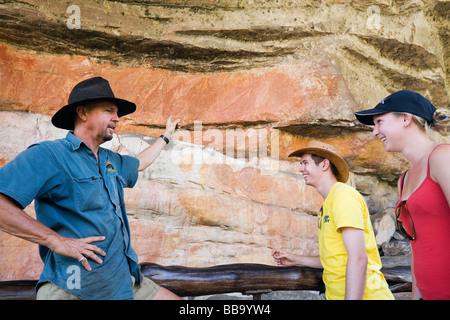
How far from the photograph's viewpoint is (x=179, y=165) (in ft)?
22.8

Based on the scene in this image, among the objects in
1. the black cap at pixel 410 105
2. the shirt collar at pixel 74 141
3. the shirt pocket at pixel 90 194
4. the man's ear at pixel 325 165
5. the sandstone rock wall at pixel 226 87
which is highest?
the sandstone rock wall at pixel 226 87

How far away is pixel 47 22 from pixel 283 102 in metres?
3.91

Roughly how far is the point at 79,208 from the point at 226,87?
18.0 ft

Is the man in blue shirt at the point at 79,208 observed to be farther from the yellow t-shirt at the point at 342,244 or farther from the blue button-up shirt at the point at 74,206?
the yellow t-shirt at the point at 342,244

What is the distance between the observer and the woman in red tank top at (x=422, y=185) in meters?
2.16

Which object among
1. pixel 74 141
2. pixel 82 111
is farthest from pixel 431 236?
pixel 82 111

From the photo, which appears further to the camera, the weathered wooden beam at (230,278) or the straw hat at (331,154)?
the straw hat at (331,154)

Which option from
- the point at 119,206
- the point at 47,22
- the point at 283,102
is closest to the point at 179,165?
the point at 283,102

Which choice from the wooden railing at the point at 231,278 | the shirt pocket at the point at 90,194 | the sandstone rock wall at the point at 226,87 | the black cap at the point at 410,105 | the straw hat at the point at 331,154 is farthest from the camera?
the sandstone rock wall at the point at 226,87

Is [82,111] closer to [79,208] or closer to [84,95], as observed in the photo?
[84,95]

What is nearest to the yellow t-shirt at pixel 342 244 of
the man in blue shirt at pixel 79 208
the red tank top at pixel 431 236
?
the red tank top at pixel 431 236
